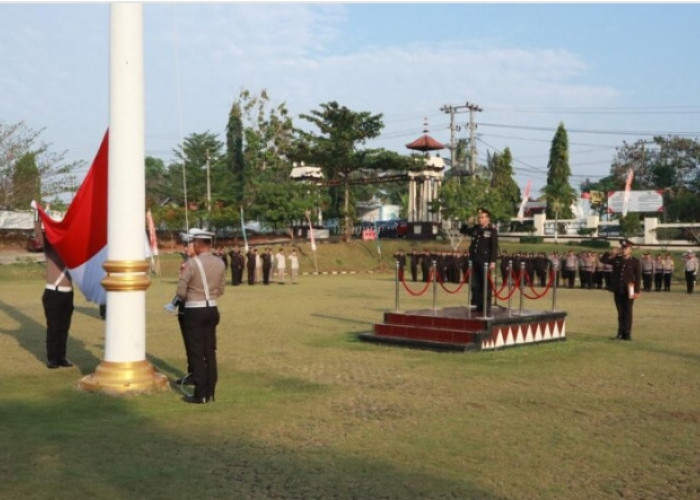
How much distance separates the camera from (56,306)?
10648 millimetres

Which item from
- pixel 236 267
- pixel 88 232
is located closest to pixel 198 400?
pixel 88 232

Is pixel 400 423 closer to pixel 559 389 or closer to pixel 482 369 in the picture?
pixel 559 389

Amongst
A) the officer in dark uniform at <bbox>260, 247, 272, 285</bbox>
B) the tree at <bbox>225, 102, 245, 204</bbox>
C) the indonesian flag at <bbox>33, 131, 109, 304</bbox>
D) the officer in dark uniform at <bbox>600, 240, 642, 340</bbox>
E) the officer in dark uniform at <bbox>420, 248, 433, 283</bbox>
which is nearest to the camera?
the indonesian flag at <bbox>33, 131, 109, 304</bbox>

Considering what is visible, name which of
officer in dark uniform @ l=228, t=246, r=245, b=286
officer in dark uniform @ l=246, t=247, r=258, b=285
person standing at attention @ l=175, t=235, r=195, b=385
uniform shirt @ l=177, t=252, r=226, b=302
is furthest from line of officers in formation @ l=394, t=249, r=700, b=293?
uniform shirt @ l=177, t=252, r=226, b=302

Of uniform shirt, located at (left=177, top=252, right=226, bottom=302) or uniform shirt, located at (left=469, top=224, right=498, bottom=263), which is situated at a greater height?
uniform shirt, located at (left=469, top=224, right=498, bottom=263)

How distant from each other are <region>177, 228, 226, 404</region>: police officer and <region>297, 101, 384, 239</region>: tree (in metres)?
44.2

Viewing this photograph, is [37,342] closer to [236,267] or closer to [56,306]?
[56,306]

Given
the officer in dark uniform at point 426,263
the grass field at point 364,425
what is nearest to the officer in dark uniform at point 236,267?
the officer in dark uniform at point 426,263

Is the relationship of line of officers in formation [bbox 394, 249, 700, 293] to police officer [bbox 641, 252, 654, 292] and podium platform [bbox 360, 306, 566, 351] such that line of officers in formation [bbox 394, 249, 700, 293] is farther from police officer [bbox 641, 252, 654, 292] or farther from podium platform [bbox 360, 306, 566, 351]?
podium platform [bbox 360, 306, 566, 351]

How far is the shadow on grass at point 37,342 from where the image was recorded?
37.1 ft

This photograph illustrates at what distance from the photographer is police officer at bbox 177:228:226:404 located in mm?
8242

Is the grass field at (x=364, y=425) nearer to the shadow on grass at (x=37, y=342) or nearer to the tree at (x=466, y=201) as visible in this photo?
the shadow on grass at (x=37, y=342)

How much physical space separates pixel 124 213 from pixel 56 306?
2.73 meters

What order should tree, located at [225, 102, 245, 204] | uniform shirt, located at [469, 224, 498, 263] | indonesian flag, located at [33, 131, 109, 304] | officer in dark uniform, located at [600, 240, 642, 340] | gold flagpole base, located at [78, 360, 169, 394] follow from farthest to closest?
tree, located at [225, 102, 245, 204], officer in dark uniform, located at [600, 240, 642, 340], uniform shirt, located at [469, 224, 498, 263], indonesian flag, located at [33, 131, 109, 304], gold flagpole base, located at [78, 360, 169, 394]
